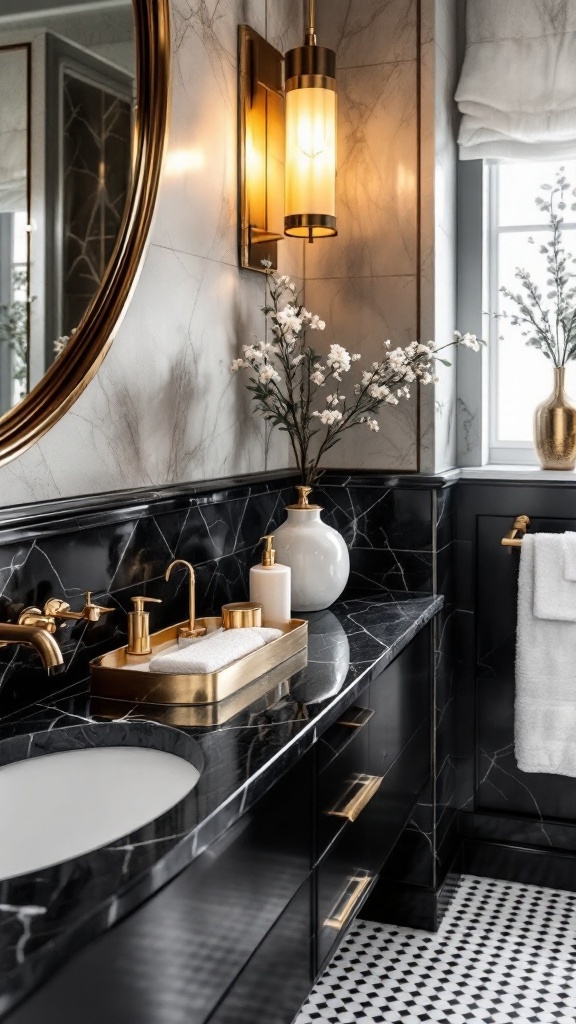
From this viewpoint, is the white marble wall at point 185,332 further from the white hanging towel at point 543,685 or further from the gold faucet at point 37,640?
the white hanging towel at point 543,685

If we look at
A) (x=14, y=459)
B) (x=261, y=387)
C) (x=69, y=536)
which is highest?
(x=261, y=387)

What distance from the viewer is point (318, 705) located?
1407 mm

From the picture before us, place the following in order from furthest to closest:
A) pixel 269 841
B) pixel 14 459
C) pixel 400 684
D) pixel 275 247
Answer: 1. pixel 275 247
2. pixel 400 684
3. pixel 14 459
4. pixel 269 841

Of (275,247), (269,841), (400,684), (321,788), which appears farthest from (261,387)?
(269,841)

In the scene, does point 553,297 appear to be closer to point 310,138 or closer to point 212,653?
point 310,138

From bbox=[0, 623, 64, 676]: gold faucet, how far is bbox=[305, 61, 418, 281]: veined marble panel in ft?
5.01

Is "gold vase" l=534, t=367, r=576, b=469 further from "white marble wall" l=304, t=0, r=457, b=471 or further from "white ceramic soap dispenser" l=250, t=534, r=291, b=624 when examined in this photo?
"white ceramic soap dispenser" l=250, t=534, r=291, b=624

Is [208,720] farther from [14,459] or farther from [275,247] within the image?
[275,247]

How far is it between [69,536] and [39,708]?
0.27m

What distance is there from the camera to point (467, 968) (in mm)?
2266

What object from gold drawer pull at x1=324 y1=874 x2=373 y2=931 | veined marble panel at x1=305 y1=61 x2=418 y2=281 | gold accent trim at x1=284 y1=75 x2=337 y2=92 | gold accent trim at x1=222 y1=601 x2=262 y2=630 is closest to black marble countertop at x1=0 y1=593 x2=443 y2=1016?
gold accent trim at x1=222 y1=601 x2=262 y2=630

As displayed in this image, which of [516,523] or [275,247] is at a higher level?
[275,247]

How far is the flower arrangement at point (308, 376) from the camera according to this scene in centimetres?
210

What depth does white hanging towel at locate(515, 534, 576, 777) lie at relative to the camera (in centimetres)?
250
